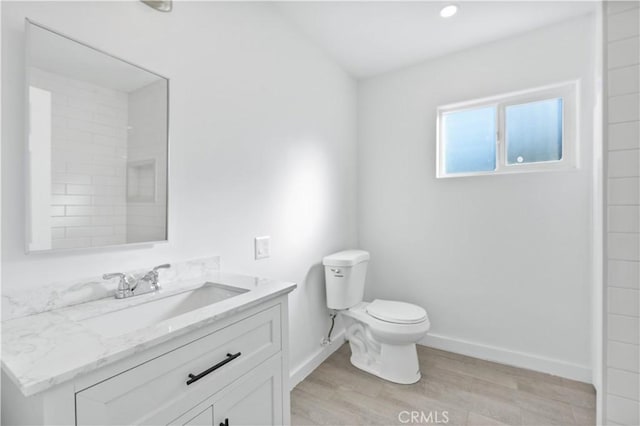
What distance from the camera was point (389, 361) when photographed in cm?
200

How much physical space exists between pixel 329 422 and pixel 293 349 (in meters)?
0.47

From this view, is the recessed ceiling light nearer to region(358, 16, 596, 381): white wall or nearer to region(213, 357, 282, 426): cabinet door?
region(358, 16, 596, 381): white wall

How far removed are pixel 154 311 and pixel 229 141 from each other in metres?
0.89

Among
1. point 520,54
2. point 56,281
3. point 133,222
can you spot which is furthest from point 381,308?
point 520,54

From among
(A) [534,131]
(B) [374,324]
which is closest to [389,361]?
(B) [374,324]

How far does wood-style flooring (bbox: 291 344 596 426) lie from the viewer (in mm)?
1633

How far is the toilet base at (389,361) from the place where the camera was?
1.97 meters

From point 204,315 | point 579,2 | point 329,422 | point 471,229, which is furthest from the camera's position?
point 471,229

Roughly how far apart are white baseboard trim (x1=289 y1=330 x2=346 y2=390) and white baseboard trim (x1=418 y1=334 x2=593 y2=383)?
0.74 meters

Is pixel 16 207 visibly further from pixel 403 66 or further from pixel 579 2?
pixel 579 2

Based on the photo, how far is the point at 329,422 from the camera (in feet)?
5.29

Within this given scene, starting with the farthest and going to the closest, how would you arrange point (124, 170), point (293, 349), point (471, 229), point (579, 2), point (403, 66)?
point (403, 66), point (471, 229), point (293, 349), point (579, 2), point (124, 170)

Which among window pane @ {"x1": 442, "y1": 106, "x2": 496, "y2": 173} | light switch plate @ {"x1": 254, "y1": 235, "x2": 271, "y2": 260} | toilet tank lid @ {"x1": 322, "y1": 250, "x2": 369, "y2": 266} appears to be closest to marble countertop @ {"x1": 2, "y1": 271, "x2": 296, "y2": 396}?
light switch plate @ {"x1": 254, "y1": 235, "x2": 271, "y2": 260}

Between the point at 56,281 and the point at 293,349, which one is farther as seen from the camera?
the point at 293,349
